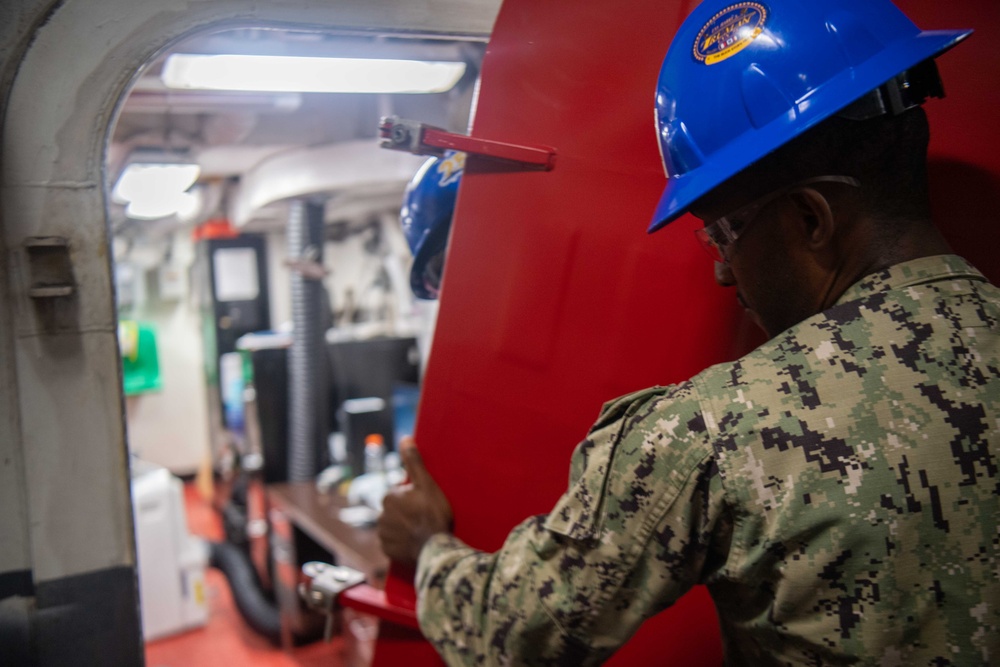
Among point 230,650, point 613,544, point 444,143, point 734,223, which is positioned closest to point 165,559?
point 230,650

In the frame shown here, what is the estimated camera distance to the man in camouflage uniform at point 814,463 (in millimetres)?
796

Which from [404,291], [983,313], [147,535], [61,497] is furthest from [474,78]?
[404,291]

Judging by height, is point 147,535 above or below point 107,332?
below

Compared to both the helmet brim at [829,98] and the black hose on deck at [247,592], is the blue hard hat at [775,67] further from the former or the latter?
the black hose on deck at [247,592]

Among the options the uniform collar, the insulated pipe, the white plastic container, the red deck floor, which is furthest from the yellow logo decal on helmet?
the white plastic container

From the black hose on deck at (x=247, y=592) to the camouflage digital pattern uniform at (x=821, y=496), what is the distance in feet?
15.3

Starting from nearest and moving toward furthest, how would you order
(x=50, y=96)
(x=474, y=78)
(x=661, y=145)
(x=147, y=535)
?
1. (x=661, y=145)
2. (x=50, y=96)
3. (x=474, y=78)
4. (x=147, y=535)

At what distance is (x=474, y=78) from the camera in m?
3.01

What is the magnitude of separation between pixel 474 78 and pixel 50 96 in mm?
2019

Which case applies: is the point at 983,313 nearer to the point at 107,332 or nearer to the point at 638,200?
the point at 638,200

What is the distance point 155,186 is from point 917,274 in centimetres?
562

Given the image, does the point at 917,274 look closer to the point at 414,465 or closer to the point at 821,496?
the point at 821,496

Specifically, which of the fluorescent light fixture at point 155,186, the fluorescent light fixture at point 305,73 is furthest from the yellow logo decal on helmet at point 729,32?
the fluorescent light fixture at point 155,186

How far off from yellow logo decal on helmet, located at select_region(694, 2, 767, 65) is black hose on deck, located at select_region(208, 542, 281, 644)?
16.3 feet
